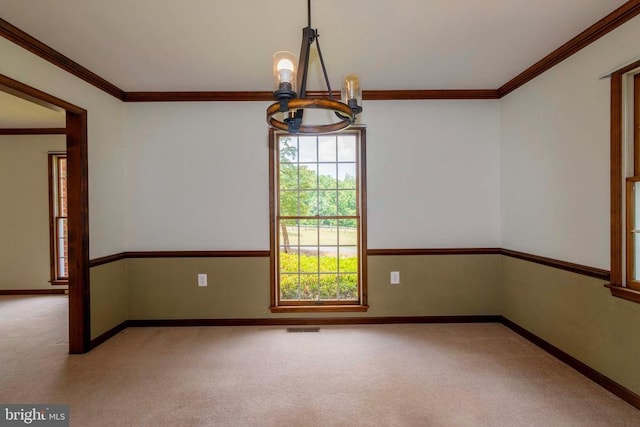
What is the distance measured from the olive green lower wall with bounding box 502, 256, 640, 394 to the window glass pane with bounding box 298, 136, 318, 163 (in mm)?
2257

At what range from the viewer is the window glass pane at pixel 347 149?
355 cm

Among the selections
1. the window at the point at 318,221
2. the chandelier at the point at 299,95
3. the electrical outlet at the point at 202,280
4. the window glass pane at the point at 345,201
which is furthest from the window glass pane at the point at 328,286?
the chandelier at the point at 299,95

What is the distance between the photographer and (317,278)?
3.57 metres

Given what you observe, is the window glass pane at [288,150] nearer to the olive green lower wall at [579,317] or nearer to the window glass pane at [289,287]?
the window glass pane at [289,287]

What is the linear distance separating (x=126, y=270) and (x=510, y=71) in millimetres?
4192

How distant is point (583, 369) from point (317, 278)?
7.50 ft

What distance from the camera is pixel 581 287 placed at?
8.09 ft

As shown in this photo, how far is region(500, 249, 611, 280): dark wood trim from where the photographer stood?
2.30m

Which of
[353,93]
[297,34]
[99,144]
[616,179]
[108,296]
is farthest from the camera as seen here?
[108,296]

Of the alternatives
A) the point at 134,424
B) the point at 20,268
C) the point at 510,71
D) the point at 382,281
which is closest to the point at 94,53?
the point at 134,424

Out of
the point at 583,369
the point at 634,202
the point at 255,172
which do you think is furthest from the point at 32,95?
the point at 583,369

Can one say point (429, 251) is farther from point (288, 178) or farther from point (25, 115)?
point (25, 115)

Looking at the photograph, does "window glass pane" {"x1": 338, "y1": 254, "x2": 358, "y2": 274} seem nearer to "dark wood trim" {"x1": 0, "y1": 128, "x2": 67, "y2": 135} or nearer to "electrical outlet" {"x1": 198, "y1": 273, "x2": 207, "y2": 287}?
"electrical outlet" {"x1": 198, "y1": 273, "x2": 207, "y2": 287}
